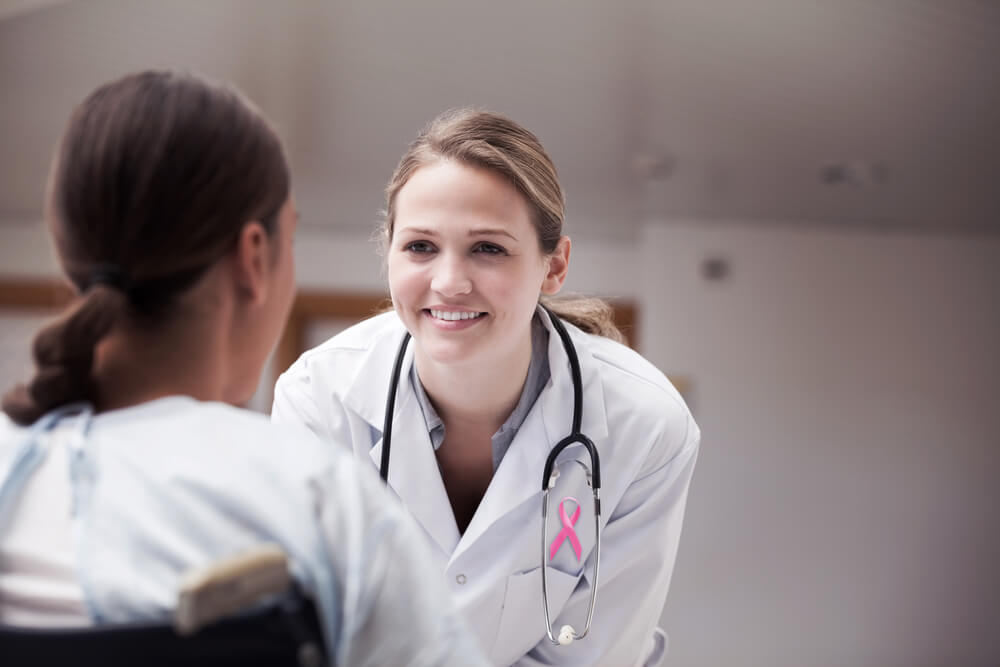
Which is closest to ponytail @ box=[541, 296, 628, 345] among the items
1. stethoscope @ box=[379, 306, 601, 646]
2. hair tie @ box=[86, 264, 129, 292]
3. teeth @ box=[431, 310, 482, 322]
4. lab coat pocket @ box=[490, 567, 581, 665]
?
stethoscope @ box=[379, 306, 601, 646]

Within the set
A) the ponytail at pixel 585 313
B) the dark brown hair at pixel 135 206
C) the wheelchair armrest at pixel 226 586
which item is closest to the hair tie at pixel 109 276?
the dark brown hair at pixel 135 206

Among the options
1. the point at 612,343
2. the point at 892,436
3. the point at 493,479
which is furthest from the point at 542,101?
the point at 892,436

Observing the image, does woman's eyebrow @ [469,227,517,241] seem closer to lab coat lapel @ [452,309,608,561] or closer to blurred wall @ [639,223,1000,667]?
lab coat lapel @ [452,309,608,561]

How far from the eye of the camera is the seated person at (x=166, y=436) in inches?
27.1

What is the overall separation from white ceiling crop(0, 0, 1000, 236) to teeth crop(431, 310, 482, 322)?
4.60 feet

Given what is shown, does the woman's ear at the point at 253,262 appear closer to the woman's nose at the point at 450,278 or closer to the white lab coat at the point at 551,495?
the woman's nose at the point at 450,278

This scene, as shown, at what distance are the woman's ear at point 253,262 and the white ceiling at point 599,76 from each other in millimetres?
1929

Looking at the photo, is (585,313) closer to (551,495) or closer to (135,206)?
(551,495)

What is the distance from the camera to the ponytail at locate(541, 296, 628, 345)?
1756 mm

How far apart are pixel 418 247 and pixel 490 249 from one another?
0.11m

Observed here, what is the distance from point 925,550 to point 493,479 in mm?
4902

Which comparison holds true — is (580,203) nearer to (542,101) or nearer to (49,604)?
(542,101)

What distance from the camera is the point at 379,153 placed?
13.5ft

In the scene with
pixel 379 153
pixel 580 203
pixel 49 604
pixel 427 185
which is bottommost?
pixel 580 203
